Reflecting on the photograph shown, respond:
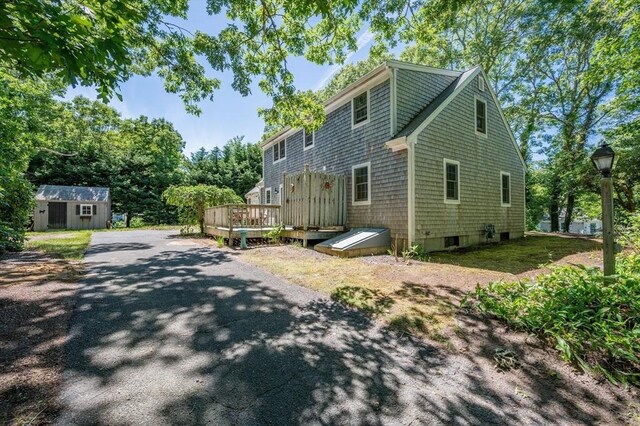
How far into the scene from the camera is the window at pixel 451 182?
31.6 ft

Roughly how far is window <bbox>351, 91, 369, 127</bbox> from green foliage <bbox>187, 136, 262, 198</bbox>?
2226 cm

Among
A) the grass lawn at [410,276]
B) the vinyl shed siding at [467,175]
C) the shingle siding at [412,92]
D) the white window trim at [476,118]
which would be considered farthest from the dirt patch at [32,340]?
the white window trim at [476,118]

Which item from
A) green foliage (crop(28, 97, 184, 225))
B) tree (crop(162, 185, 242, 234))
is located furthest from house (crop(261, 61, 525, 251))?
green foliage (crop(28, 97, 184, 225))

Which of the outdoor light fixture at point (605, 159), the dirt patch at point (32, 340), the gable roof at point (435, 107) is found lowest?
the dirt patch at point (32, 340)

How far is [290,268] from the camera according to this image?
6.56 m

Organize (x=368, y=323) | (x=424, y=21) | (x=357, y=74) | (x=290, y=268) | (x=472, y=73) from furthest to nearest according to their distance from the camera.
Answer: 1. (x=357, y=74)
2. (x=472, y=73)
3. (x=424, y=21)
4. (x=290, y=268)
5. (x=368, y=323)

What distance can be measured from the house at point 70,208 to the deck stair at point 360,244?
25103 millimetres

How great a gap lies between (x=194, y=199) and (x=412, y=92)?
12173 millimetres

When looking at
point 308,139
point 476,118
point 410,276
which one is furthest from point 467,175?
A: point 308,139

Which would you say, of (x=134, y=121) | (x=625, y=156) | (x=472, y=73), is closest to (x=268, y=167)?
(x=134, y=121)

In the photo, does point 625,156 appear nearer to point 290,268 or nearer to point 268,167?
point 290,268

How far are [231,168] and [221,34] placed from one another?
2448cm

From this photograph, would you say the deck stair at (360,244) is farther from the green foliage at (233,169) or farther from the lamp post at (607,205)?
the green foliage at (233,169)

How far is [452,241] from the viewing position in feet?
32.8
